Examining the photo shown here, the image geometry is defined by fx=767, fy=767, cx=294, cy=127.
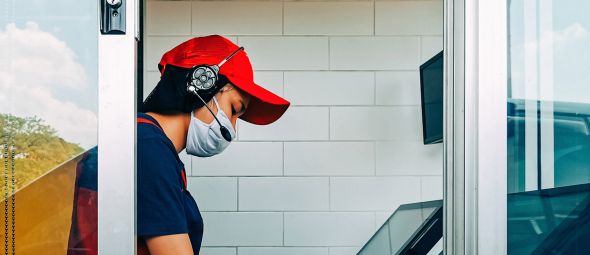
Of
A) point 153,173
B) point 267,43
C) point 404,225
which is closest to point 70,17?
point 153,173

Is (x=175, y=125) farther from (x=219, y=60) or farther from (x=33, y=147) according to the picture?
(x=33, y=147)

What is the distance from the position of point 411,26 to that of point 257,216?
134 centimetres

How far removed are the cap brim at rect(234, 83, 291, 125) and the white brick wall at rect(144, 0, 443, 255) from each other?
1.23m

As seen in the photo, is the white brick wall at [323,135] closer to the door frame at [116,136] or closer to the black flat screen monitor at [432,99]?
the black flat screen monitor at [432,99]

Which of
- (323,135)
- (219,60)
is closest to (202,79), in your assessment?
(219,60)

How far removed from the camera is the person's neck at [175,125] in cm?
250

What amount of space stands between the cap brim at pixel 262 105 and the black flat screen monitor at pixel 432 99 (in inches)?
36.6

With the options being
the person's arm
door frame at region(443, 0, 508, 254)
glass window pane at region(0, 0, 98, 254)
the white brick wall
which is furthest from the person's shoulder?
the white brick wall

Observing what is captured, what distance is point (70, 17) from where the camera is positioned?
1.82 metres

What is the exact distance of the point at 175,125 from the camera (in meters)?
2.53

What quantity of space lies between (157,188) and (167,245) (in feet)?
0.57

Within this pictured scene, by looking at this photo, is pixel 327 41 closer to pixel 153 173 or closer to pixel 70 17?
pixel 153 173

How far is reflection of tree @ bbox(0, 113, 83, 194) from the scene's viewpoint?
1812 mm

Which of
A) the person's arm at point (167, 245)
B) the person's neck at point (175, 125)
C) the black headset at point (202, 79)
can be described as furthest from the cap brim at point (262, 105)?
the person's arm at point (167, 245)
